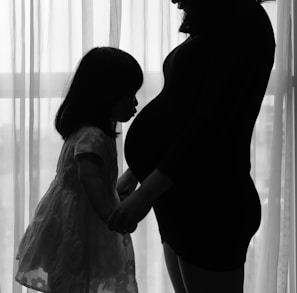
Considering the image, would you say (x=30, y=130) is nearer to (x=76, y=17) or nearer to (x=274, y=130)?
(x=76, y=17)

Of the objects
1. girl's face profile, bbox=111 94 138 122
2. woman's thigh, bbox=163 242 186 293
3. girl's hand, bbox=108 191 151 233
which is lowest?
woman's thigh, bbox=163 242 186 293

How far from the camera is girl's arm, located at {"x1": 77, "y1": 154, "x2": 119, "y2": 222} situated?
125 cm

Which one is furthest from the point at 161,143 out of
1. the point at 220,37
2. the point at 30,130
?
the point at 30,130

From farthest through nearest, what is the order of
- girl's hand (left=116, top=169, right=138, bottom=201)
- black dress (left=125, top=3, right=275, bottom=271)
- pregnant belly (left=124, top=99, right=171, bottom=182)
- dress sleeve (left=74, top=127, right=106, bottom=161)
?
girl's hand (left=116, top=169, right=138, bottom=201) < dress sleeve (left=74, top=127, right=106, bottom=161) < pregnant belly (left=124, top=99, right=171, bottom=182) < black dress (left=125, top=3, right=275, bottom=271)

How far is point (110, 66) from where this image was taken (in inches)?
52.7

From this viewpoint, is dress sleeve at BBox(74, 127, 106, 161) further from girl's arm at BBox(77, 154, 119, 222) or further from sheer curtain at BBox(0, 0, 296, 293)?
sheer curtain at BBox(0, 0, 296, 293)

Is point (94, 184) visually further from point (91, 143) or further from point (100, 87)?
point (100, 87)

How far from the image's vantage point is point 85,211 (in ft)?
4.42

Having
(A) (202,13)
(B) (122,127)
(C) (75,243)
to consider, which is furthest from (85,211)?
(B) (122,127)

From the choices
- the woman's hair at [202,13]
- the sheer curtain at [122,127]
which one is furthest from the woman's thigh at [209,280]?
the sheer curtain at [122,127]

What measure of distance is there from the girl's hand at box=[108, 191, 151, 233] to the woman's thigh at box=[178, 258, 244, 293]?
0.12m

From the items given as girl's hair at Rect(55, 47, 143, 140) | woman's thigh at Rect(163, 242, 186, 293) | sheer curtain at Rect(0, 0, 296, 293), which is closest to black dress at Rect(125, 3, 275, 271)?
woman's thigh at Rect(163, 242, 186, 293)

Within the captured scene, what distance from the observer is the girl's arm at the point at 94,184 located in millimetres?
1254

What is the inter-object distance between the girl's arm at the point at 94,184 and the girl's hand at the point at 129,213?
9 cm
